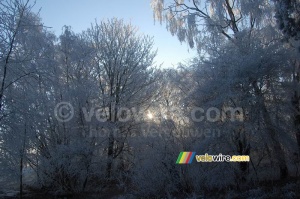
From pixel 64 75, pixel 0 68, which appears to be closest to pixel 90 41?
pixel 64 75

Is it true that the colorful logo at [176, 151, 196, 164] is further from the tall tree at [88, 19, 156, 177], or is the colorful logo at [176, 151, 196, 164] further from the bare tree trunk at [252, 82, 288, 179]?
the tall tree at [88, 19, 156, 177]

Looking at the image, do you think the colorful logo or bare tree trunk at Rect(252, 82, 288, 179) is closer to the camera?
the colorful logo

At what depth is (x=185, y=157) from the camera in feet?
31.9

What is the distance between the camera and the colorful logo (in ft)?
31.4

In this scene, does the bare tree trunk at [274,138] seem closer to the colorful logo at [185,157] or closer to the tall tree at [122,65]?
the colorful logo at [185,157]

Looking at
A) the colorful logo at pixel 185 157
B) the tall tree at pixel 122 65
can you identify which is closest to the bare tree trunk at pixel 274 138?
the colorful logo at pixel 185 157

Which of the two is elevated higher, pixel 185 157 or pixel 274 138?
pixel 274 138

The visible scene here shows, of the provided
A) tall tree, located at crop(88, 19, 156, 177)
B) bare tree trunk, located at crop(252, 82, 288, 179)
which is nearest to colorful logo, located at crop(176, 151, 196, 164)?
bare tree trunk, located at crop(252, 82, 288, 179)

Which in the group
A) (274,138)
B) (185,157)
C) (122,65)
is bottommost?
(185,157)

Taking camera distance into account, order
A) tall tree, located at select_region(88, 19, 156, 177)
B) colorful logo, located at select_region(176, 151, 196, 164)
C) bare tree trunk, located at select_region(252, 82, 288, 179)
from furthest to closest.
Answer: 1. tall tree, located at select_region(88, 19, 156, 177)
2. bare tree trunk, located at select_region(252, 82, 288, 179)
3. colorful logo, located at select_region(176, 151, 196, 164)

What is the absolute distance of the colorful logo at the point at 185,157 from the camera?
31.4ft

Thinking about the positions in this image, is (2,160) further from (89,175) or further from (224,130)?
(224,130)

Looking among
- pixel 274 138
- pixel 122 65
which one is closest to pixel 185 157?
pixel 274 138

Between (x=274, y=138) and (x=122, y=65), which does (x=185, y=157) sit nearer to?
(x=274, y=138)
